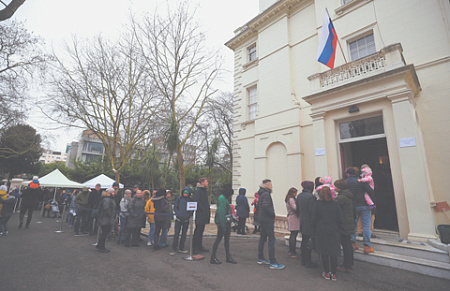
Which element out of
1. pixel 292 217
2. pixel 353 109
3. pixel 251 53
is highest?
pixel 251 53

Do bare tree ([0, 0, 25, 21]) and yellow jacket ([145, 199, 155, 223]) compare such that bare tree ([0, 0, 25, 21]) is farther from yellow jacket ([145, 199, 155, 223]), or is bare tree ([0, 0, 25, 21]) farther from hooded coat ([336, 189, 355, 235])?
hooded coat ([336, 189, 355, 235])

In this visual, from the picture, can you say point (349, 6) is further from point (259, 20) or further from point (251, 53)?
point (251, 53)

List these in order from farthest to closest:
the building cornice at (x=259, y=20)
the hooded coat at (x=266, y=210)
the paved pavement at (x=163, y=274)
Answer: the building cornice at (x=259, y=20), the hooded coat at (x=266, y=210), the paved pavement at (x=163, y=274)

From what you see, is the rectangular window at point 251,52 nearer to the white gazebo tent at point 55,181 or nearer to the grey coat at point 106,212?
the grey coat at point 106,212

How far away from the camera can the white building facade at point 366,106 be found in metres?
6.40

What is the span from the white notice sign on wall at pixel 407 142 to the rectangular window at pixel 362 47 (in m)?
4.72

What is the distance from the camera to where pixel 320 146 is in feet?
26.5

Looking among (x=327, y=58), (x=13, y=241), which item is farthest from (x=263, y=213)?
(x=13, y=241)

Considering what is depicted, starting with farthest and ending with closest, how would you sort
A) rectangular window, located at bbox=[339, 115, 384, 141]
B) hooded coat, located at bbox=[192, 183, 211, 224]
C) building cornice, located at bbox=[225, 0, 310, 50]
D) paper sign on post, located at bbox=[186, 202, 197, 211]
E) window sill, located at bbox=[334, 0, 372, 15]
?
building cornice, located at bbox=[225, 0, 310, 50] → window sill, located at bbox=[334, 0, 372, 15] → rectangular window, located at bbox=[339, 115, 384, 141] → hooded coat, located at bbox=[192, 183, 211, 224] → paper sign on post, located at bbox=[186, 202, 197, 211]

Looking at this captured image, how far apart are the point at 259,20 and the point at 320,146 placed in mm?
9961

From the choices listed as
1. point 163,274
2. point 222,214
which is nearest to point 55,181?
point 163,274

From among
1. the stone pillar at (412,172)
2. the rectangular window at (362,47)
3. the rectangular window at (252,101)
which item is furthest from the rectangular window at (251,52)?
the stone pillar at (412,172)

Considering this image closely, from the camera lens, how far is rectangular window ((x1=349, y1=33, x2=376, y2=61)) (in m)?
9.09

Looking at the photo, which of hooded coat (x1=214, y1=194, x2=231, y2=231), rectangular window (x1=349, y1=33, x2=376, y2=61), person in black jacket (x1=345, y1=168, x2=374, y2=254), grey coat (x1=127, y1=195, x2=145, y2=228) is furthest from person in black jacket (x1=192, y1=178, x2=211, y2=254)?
rectangular window (x1=349, y1=33, x2=376, y2=61)
